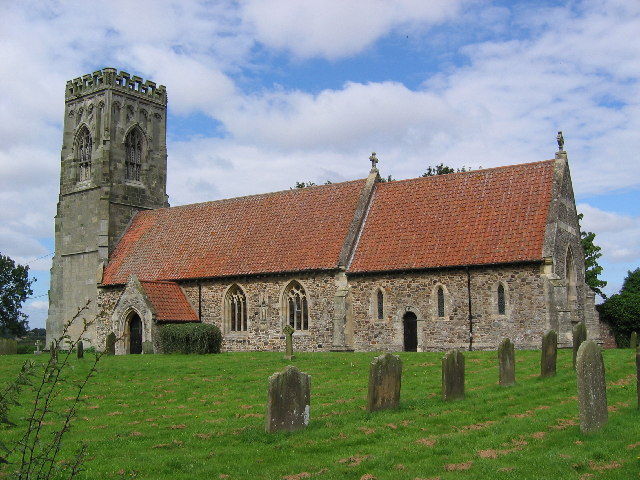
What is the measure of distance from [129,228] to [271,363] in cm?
1976

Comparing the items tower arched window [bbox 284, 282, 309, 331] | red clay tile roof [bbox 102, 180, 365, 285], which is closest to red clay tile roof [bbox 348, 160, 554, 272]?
red clay tile roof [bbox 102, 180, 365, 285]

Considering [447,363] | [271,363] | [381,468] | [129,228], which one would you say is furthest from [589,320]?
[129,228]

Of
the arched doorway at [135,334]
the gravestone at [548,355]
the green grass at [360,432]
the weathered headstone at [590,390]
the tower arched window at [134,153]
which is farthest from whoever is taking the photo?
the tower arched window at [134,153]

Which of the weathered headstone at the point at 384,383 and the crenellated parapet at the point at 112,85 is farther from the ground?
the crenellated parapet at the point at 112,85

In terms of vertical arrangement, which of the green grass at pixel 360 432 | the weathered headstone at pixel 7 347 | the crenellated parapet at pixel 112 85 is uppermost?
the crenellated parapet at pixel 112 85

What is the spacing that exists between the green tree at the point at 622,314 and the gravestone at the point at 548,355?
17.4 meters

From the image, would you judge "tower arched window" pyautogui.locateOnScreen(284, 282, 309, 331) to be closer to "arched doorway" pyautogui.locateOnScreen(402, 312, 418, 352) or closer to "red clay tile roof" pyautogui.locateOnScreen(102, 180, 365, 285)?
"red clay tile roof" pyautogui.locateOnScreen(102, 180, 365, 285)

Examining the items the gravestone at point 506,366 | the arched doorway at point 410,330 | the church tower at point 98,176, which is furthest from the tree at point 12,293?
the gravestone at point 506,366

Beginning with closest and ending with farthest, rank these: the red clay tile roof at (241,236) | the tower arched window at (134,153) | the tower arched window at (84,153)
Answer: the red clay tile roof at (241,236) → the tower arched window at (84,153) → the tower arched window at (134,153)

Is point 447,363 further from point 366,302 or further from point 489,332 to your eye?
point 366,302

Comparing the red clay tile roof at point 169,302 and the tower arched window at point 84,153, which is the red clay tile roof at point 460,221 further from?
the tower arched window at point 84,153

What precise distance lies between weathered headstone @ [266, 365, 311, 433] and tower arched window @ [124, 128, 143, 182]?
101 feet

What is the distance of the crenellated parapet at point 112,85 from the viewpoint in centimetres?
3941

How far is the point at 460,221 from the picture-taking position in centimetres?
2816
